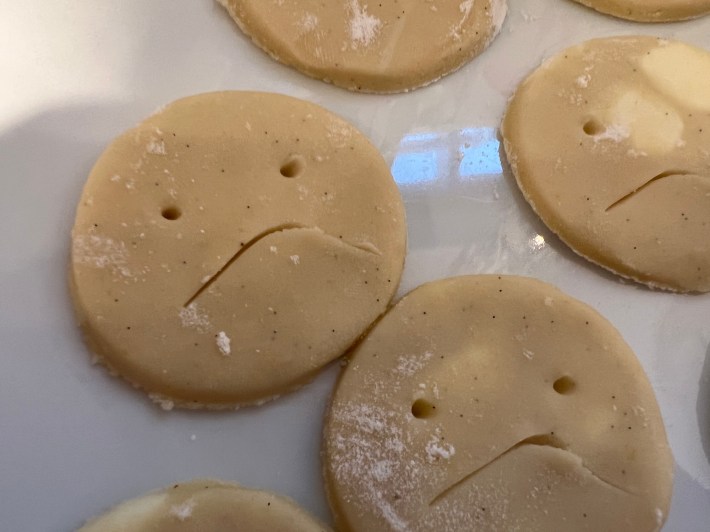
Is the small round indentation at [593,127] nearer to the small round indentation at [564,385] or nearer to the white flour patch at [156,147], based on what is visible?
the small round indentation at [564,385]

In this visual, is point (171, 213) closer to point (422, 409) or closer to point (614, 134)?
point (422, 409)

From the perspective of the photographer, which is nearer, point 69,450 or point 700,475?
point 69,450

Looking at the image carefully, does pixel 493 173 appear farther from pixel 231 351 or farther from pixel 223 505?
pixel 223 505

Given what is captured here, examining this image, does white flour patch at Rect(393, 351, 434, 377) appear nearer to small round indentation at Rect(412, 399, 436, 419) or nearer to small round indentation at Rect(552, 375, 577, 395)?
small round indentation at Rect(412, 399, 436, 419)

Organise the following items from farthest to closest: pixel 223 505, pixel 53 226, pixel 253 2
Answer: pixel 253 2 → pixel 53 226 → pixel 223 505

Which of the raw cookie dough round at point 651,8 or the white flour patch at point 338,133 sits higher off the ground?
the white flour patch at point 338,133

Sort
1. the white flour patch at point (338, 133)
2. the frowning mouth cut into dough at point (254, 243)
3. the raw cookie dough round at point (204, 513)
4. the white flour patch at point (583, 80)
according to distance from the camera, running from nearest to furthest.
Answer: the raw cookie dough round at point (204, 513) < the frowning mouth cut into dough at point (254, 243) < the white flour patch at point (338, 133) < the white flour patch at point (583, 80)

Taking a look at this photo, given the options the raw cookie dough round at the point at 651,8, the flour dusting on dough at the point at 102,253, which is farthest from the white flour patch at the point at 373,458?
the raw cookie dough round at the point at 651,8

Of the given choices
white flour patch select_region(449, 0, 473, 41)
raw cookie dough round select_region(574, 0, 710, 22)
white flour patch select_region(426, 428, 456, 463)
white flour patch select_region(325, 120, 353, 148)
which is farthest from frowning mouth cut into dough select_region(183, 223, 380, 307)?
raw cookie dough round select_region(574, 0, 710, 22)

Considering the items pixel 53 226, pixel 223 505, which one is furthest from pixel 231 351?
pixel 53 226
